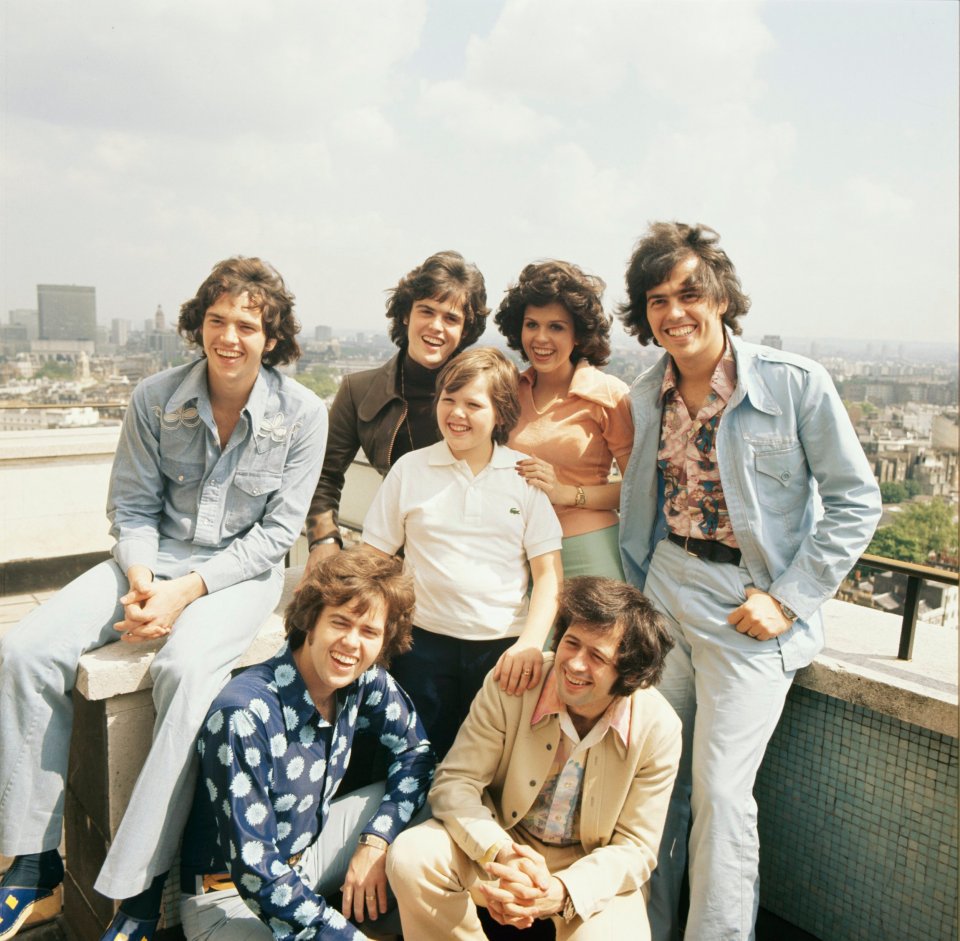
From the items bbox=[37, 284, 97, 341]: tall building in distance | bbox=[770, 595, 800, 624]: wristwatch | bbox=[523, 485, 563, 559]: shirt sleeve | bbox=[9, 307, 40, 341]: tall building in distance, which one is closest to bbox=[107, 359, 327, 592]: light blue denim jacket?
bbox=[523, 485, 563, 559]: shirt sleeve

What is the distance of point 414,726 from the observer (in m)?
2.20

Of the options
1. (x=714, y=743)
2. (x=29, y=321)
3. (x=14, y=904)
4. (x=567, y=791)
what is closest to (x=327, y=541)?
(x=567, y=791)

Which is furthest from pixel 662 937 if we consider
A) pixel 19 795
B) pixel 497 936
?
pixel 19 795

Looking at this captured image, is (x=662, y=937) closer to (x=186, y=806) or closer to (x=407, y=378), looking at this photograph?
(x=186, y=806)

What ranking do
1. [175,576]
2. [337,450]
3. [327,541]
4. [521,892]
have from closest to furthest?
[521,892] < [175,576] < [327,541] < [337,450]

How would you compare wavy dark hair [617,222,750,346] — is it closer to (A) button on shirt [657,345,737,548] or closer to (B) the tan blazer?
(A) button on shirt [657,345,737,548]

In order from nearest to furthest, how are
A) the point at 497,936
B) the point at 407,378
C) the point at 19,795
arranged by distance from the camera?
the point at 19,795 → the point at 497,936 → the point at 407,378

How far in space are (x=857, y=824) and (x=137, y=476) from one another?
7.66 ft

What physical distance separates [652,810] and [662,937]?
535 mm

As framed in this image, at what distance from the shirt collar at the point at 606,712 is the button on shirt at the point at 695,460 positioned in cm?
56

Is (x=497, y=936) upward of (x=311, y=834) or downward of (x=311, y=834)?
downward

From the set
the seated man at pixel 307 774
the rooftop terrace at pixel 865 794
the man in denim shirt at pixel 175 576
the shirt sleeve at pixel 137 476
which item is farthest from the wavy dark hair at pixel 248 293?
the rooftop terrace at pixel 865 794

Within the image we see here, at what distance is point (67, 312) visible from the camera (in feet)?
29.5

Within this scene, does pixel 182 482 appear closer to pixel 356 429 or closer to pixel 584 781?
pixel 356 429
